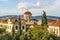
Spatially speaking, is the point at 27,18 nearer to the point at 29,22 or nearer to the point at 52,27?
the point at 29,22

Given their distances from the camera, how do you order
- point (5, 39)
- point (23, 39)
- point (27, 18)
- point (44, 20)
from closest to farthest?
point (5, 39)
point (23, 39)
point (44, 20)
point (27, 18)

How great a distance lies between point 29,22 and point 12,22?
357 cm

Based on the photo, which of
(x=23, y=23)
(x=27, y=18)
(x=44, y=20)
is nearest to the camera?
(x=44, y=20)

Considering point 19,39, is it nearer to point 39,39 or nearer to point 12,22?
point 39,39

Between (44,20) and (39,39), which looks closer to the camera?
(39,39)

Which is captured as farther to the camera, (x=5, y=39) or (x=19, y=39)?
(x=19, y=39)

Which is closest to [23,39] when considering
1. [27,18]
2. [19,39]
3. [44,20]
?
[19,39]

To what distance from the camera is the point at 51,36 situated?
33406mm

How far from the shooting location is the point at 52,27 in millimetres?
49531

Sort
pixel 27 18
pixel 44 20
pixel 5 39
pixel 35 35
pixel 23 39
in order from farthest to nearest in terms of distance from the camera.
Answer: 1. pixel 27 18
2. pixel 44 20
3. pixel 35 35
4. pixel 23 39
5. pixel 5 39

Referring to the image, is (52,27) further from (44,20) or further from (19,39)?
(19,39)

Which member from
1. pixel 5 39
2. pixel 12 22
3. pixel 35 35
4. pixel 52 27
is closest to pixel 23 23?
pixel 12 22

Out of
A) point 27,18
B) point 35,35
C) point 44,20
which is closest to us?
point 35,35

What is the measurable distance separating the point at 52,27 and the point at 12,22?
10804mm
